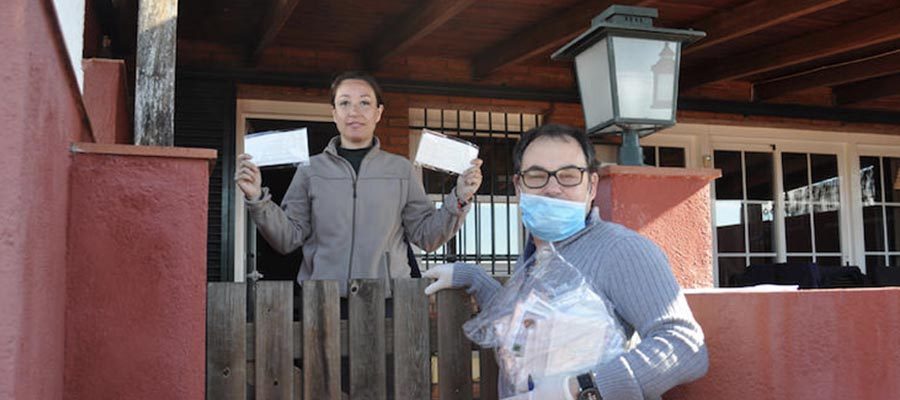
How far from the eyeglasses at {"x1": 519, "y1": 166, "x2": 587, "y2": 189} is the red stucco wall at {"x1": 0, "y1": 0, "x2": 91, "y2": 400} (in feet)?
3.29

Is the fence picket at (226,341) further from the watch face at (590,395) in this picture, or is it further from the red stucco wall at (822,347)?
the red stucco wall at (822,347)

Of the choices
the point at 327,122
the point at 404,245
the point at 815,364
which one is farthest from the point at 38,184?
the point at 327,122

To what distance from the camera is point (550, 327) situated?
1.71 meters

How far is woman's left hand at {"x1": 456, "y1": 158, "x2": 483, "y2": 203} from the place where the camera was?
2.61 meters

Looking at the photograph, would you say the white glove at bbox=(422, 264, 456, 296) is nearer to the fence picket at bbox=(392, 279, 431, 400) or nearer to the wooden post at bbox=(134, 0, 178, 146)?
the fence picket at bbox=(392, 279, 431, 400)

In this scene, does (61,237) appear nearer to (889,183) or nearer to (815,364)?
(815,364)

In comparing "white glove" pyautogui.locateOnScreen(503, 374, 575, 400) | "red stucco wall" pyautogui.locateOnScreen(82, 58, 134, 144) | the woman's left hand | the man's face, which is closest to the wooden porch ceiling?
"red stucco wall" pyautogui.locateOnScreen(82, 58, 134, 144)

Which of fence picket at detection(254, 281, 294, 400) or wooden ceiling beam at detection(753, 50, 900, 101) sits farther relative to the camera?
wooden ceiling beam at detection(753, 50, 900, 101)

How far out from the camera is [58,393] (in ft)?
6.18

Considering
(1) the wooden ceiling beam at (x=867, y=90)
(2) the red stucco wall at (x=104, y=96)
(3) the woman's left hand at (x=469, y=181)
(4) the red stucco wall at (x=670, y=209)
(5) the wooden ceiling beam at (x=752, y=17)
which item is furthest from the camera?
(1) the wooden ceiling beam at (x=867, y=90)

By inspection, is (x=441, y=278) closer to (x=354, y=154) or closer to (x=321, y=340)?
(x=321, y=340)

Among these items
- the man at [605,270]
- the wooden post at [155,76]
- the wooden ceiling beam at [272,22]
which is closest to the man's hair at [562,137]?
the man at [605,270]

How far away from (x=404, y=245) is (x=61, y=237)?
1.28m

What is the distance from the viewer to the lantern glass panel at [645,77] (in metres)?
2.72
